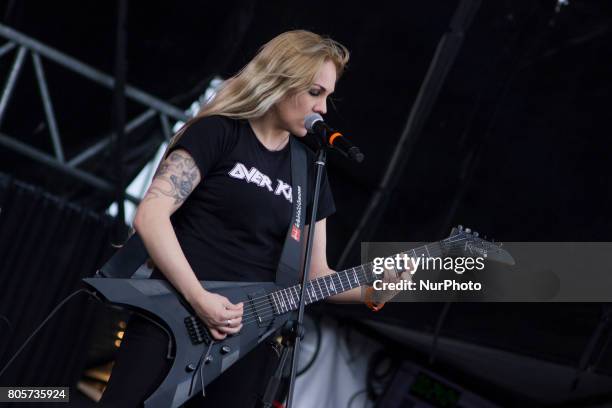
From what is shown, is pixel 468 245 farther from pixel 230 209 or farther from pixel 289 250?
pixel 230 209

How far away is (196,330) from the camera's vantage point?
79.2 inches

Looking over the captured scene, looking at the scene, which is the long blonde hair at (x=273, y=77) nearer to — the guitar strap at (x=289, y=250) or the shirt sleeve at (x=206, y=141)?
the shirt sleeve at (x=206, y=141)

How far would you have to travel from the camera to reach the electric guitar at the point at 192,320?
6.37ft

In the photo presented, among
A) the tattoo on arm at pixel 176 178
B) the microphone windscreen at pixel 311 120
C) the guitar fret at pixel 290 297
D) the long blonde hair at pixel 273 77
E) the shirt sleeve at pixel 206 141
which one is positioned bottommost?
the guitar fret at pixel 290 297

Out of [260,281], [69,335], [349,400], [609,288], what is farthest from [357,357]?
[260,281]

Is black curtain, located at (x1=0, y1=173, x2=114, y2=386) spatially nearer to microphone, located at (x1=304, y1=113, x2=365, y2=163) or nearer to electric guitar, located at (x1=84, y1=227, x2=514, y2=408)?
electric guitar, located at (x1=84, y1=227, x2=514, y2=408)

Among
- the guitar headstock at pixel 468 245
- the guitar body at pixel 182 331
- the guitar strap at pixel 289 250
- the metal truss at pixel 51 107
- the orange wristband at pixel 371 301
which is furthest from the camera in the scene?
the metal truss at pixel 51 107

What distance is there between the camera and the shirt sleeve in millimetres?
2053

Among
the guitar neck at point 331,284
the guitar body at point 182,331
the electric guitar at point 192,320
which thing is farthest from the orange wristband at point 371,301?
the guitar body at point 182,331

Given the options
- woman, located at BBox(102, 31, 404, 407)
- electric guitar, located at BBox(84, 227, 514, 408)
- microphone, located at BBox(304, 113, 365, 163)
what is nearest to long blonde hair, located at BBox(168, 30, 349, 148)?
woman, located at BBox(102, 31, 404, 407)

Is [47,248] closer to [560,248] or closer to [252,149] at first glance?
[252,149]

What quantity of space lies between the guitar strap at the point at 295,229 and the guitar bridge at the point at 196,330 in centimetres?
29

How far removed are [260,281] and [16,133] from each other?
241cm

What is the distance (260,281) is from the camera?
7.17 ft
